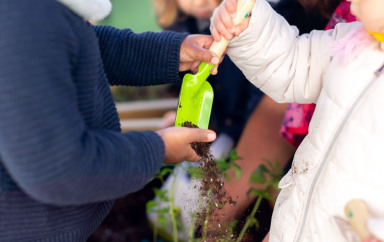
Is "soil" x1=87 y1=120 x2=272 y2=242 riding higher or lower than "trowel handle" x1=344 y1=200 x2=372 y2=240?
lower

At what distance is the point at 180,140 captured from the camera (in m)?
0.88

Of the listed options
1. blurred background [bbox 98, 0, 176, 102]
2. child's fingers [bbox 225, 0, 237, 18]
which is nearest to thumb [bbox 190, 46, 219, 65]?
child's fingers [bbox 225, 0, 237, 18]

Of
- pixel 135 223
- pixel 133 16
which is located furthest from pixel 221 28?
pixel 133 16

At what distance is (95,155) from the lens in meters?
0.73

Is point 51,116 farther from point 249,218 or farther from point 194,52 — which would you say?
point 249,218

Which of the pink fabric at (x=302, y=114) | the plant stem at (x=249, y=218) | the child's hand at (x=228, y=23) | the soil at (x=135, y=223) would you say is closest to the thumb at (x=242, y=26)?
the child's hand at (x=228, y=23)

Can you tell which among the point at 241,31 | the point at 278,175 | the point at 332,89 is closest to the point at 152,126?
the point at 278,175

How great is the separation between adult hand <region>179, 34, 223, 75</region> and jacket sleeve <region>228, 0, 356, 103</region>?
0.25ft

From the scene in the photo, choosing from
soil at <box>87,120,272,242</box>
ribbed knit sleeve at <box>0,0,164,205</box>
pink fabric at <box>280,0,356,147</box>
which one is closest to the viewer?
ribbed knit sleeve at <box>0,0,164,205</box>

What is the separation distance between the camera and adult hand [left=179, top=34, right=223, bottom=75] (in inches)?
41.2

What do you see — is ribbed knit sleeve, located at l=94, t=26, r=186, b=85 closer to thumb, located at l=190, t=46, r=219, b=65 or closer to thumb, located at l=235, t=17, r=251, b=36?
thumb, located at l=190, t=46, r=219, b=65

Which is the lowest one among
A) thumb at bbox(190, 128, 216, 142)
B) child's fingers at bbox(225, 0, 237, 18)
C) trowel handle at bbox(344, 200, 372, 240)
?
thumb at bbox(190, 128, 216, 142)

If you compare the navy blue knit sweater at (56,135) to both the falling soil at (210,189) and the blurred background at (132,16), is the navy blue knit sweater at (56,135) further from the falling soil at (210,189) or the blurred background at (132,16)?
the blurred background at (132,16)

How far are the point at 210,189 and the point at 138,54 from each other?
39 centimetres
